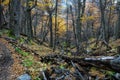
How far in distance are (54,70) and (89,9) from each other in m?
34.1

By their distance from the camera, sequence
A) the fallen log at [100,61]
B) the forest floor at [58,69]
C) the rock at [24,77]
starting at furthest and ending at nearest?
the forest floor at [58,69] < the fallen log at [100,61] < the rock at [24,77]

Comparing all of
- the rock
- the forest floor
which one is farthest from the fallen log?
the rock

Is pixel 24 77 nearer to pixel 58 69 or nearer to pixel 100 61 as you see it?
pixel 58 69

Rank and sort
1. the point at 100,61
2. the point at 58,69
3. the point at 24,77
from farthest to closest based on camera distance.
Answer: the point at 58,69
the point at 100,61
the point at 24,77

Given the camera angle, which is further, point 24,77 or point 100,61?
point 100,61

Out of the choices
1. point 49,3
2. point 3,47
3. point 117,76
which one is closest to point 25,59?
point 3,47

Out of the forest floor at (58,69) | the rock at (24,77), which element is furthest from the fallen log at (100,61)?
the rock at (24,77)

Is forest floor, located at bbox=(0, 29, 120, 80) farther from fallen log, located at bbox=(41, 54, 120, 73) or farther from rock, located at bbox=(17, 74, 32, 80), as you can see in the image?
rock, located at bbox=(17, 74, 32, 80)

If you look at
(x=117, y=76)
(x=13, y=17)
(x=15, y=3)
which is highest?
(x=15, y=3)

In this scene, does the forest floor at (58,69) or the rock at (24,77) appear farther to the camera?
the forest floor at (58,69)

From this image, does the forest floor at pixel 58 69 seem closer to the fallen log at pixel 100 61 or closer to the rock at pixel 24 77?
the fallen log at pixel 100 61

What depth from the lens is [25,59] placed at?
41.7ft

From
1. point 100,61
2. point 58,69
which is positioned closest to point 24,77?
point 58,69

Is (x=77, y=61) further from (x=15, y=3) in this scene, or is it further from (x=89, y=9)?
(x=89, y=9)
